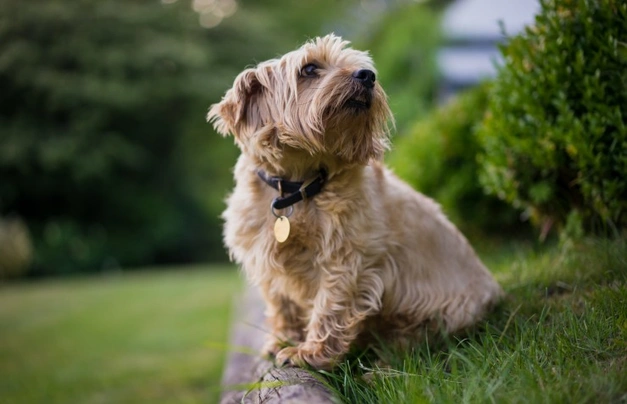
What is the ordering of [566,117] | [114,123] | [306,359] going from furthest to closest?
[114,123]
[566,117]
[306,359]

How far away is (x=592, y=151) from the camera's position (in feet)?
12.4

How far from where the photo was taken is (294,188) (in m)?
3.35

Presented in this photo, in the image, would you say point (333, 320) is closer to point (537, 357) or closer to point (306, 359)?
point (306, 359)

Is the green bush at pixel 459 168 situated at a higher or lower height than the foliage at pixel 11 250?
higher

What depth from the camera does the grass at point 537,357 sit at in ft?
7.52

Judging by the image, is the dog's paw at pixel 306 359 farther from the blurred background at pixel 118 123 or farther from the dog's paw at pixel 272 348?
the blurred background at pixel 118 123

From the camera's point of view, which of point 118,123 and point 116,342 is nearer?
point 116,342

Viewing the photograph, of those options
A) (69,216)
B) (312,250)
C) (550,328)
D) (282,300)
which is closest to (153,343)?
(282,300)

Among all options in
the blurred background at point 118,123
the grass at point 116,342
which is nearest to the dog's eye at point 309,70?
the grass at point 116,342

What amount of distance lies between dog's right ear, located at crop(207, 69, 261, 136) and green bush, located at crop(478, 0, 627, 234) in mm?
1896

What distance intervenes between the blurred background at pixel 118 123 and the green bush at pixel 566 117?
36.8ft

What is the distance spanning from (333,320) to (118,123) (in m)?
19.7

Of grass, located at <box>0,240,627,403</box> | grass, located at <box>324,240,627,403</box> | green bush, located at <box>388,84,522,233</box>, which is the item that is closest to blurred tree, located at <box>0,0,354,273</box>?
grass, located at <box>0,240,627,403</box>

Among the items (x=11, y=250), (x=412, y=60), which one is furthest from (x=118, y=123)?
(x=412, y=60)
